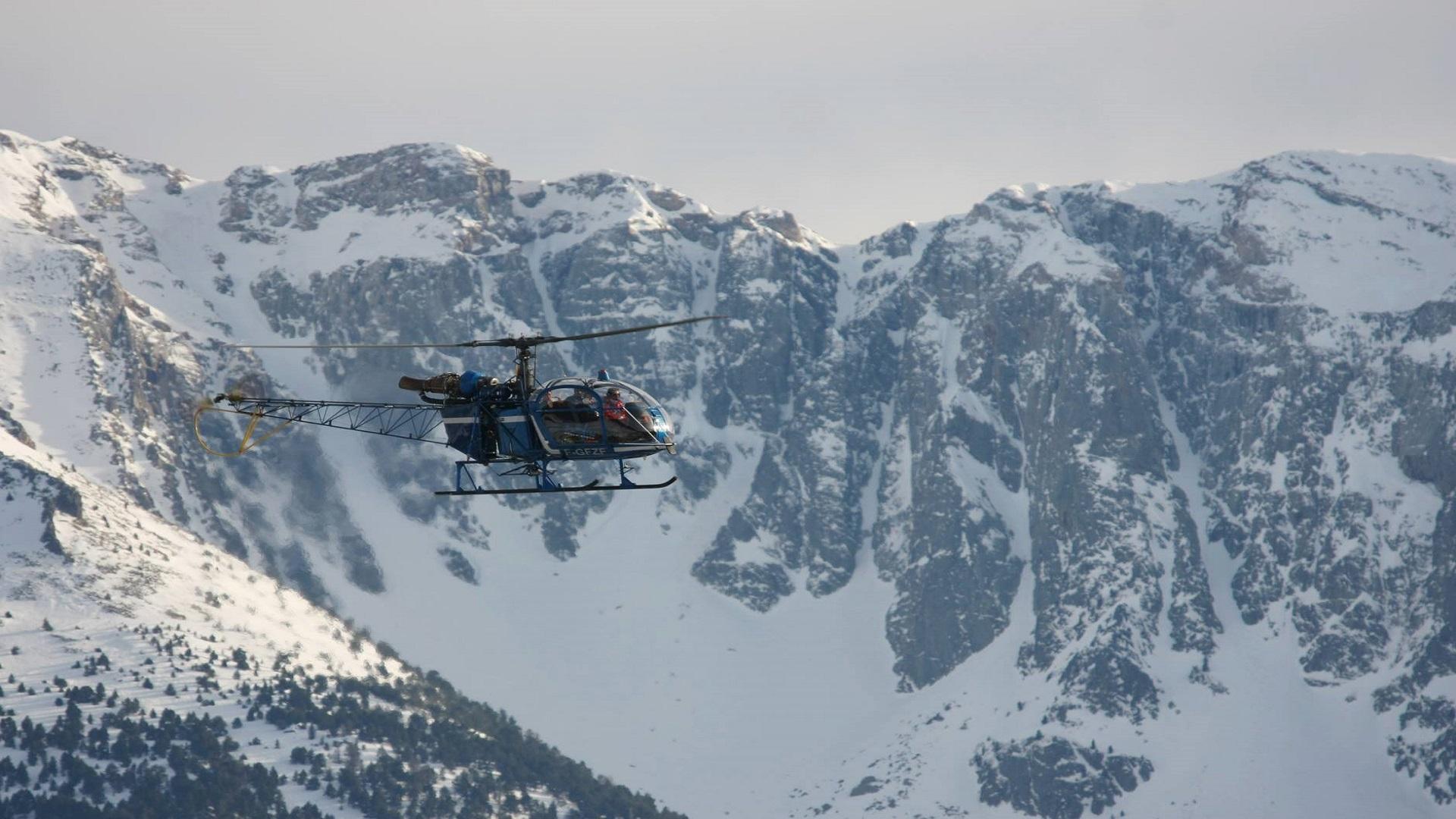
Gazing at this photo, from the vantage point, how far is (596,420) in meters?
114

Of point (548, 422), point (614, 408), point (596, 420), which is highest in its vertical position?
point (614, 408)

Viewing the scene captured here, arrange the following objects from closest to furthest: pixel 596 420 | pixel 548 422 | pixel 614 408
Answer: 1. pixel 614 408
2. pixel 596 420
3. pixel 548 422

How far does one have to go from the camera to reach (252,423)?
128 metres

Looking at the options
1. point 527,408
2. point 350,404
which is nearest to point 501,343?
point 527,408

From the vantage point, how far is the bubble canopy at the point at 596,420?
114 meters

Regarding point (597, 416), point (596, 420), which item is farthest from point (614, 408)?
point (596, 420)

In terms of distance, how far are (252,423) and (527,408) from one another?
21.1m

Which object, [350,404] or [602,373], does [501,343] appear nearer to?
[602,373]

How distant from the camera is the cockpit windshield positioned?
11412cm

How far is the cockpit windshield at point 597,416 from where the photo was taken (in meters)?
114

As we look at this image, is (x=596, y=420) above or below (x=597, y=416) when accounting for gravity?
below

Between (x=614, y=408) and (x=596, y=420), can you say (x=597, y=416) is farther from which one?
(x=614, y=408)

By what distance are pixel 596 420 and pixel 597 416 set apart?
0.78 feet

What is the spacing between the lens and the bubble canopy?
374 feet
